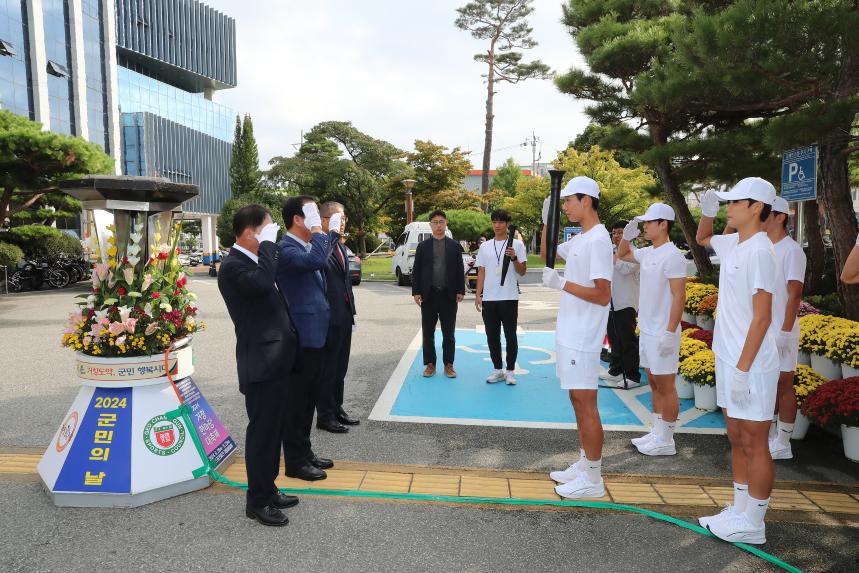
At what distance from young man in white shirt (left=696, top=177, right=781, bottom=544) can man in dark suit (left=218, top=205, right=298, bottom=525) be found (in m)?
2.38

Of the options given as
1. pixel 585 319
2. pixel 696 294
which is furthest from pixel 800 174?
pixel 585 319

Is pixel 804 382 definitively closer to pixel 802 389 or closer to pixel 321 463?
pixel 802 389

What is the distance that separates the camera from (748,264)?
2.94 m

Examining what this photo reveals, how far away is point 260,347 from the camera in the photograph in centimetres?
309

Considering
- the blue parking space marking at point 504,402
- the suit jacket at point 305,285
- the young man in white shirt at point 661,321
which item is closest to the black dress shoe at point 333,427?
the blue parking space marking at point 504,402

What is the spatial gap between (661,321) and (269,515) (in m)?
2.98

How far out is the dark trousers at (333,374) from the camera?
4.68m

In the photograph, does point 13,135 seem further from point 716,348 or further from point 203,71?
point 203,71

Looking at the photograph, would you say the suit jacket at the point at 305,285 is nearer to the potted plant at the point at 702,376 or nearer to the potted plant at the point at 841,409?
the potted plant at the point at 702,376

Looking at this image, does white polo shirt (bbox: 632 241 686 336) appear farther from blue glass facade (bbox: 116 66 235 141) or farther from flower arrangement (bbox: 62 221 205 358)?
blue glass facade (bbox: 116 66 235 141)

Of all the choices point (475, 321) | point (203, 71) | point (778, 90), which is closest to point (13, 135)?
point (475, 321)

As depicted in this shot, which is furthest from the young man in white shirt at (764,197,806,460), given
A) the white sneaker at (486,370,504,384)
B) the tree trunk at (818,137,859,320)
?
the white sneaker at (486,370,504,384)

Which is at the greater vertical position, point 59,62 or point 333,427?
point 59,62

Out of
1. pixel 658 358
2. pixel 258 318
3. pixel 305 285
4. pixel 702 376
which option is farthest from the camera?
pixel 702 376
